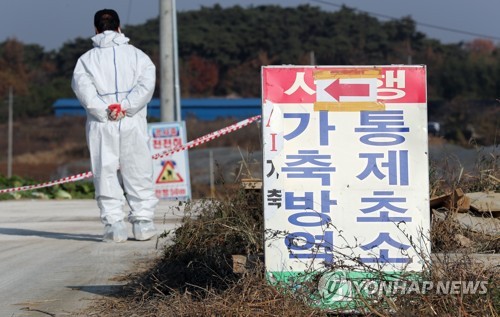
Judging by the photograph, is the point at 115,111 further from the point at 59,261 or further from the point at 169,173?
the point at 169,173

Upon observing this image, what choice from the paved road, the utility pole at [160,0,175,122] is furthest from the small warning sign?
the paved road

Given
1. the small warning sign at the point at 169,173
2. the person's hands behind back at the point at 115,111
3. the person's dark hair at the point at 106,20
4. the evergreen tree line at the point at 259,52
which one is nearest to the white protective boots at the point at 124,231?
the person's hands behind back at the point at 115,111

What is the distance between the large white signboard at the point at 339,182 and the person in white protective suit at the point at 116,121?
159 inches

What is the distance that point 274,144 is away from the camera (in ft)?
17.6

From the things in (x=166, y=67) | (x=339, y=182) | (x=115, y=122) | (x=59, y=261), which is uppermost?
(x=166, y=67)

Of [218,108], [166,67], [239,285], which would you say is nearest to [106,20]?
[239,285]

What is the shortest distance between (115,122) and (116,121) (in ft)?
Result: 0.05

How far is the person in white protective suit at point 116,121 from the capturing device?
9203mm

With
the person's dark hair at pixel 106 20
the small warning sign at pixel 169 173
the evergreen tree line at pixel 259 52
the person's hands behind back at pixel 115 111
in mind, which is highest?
the evergreen tree line at pixel 259 52

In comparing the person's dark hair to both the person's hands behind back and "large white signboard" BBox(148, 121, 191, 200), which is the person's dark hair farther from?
"large white signboard" BBox(148, 121, 191, 200)

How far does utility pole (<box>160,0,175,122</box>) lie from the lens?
69.8 ft

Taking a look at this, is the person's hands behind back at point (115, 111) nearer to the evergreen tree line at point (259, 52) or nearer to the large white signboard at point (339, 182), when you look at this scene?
the large white signboard at point (339, 182)

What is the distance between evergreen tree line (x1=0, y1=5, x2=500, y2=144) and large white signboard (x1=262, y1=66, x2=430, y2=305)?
60670mm

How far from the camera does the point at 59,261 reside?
825 cm
